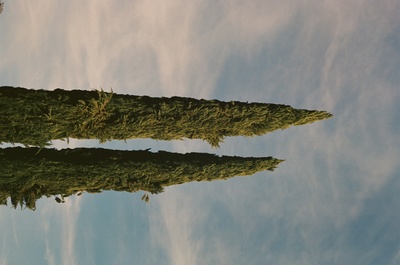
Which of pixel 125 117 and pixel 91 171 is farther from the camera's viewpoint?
pixel 91 171

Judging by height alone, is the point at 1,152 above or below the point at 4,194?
above

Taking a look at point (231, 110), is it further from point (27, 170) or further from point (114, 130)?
point (27, 170)

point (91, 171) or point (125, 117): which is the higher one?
point (125, 117)

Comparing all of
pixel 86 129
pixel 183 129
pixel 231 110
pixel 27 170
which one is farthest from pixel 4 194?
pixel 231 110

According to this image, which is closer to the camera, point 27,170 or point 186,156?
point 27,170
